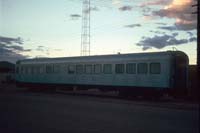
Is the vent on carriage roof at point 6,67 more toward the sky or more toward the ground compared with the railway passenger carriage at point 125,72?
more toward the sky

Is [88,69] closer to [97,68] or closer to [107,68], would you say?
[97,68]

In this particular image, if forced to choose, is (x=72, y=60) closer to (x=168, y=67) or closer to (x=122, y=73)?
(x=122, y=73)

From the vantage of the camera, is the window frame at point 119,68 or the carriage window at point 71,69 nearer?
the window frame at point 119,68

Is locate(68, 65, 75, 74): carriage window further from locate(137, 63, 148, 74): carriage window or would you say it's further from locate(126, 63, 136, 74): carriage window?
locate(137, 63, 148, 74): carriage window

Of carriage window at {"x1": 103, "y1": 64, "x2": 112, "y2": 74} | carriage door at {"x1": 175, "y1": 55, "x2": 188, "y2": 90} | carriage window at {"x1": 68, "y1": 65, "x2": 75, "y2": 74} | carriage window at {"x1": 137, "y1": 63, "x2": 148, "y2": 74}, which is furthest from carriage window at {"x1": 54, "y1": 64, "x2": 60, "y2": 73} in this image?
carriage door at {"x1": 175, "y1": 55, "x2": 188, "y2": 90}

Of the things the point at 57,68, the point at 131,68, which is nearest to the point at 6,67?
the point at 57,68

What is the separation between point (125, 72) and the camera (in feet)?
90.3

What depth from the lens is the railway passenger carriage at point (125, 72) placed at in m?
25.2

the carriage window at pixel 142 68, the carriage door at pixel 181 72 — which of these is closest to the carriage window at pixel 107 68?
the carriage window at pixel 142 68

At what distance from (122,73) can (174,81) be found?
4372 mm

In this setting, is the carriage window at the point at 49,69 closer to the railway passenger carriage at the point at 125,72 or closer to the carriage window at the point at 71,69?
the railway passenger carriage at the point at 125,72

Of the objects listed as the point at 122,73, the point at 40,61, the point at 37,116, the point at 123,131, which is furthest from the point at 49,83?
the point at 123,131

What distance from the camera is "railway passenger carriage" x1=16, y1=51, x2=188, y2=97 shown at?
25156 mm

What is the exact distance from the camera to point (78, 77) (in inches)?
1249
